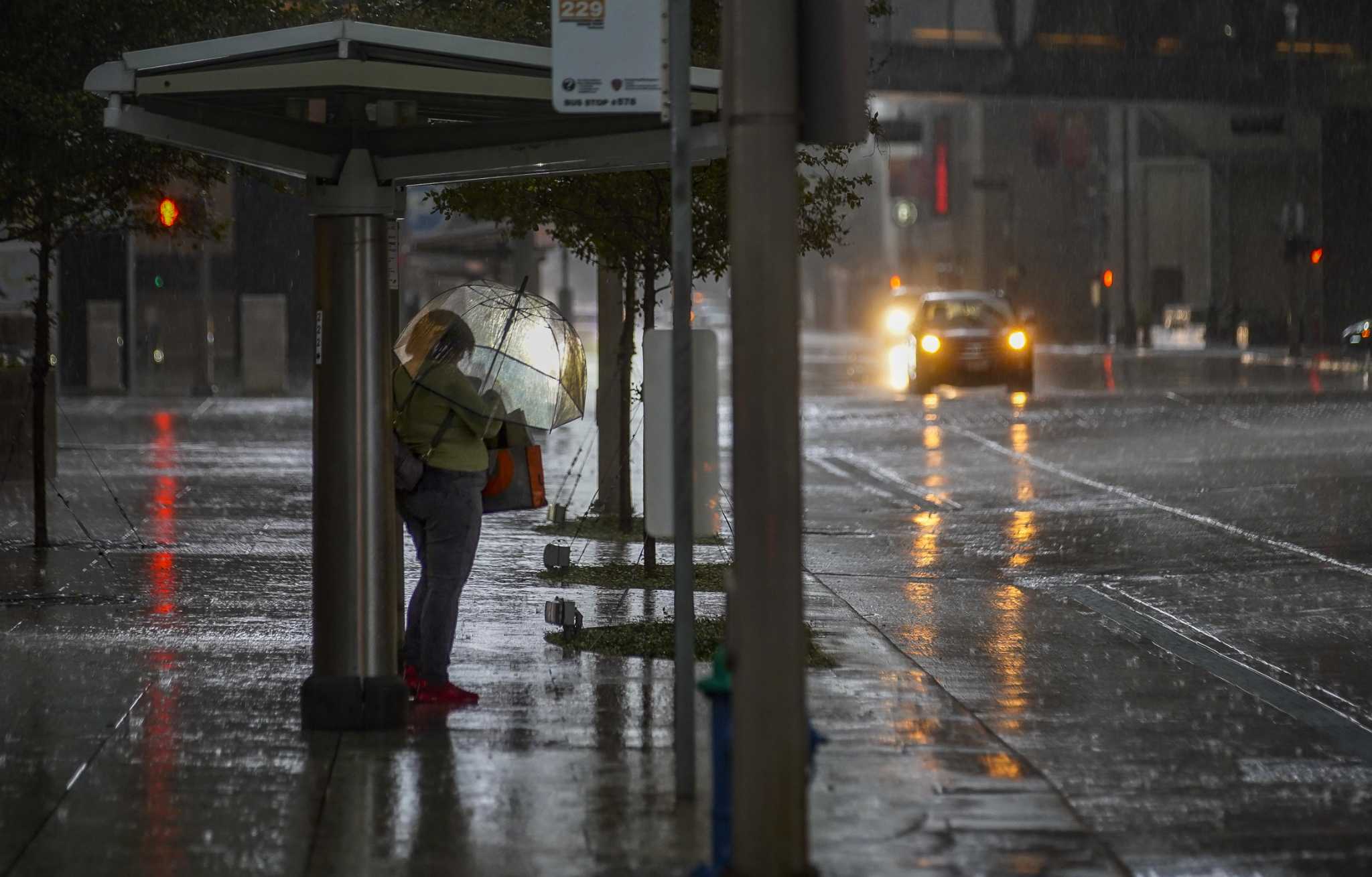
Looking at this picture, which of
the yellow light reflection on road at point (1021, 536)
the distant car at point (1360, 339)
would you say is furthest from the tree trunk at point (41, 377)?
the distant car at point (1360, 339)

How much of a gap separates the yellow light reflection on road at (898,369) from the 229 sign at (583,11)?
26.3 metres

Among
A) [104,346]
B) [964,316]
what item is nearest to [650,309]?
[964,316]

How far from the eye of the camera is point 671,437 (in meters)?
6.39

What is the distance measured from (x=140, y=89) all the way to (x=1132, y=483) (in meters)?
12.9

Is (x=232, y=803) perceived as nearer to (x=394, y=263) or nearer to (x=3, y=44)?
(x=394, y=263)

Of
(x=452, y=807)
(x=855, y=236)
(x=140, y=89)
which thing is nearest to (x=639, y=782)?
(x=452, y=807)

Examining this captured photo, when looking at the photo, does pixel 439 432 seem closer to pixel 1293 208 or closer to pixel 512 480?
pixel 512 480

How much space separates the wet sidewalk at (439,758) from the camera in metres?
5.98

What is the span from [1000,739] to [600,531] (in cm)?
759

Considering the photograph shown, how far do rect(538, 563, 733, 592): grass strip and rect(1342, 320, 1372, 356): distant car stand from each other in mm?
36225

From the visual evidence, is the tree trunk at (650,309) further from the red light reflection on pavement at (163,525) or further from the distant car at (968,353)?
the distant car at (968,353)

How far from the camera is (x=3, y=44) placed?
41.2 ft

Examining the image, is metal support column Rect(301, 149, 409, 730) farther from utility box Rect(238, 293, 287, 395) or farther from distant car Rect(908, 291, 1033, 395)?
utility box Rect(238, 293, 287, 395)

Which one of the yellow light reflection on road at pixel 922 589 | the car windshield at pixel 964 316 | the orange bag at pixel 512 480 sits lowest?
the yellow light reflection on road at pixel 922 589
